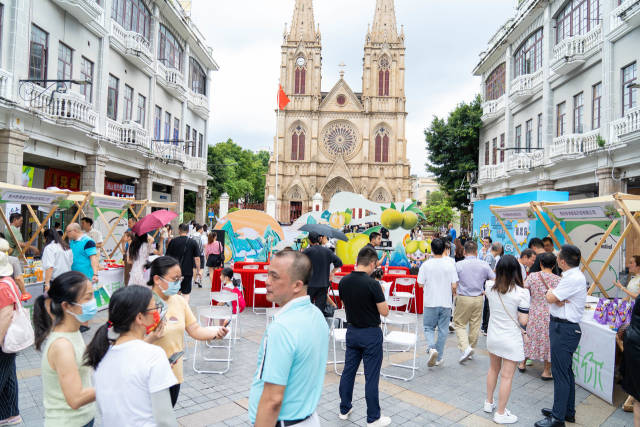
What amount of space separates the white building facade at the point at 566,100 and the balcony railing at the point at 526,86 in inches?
2.3

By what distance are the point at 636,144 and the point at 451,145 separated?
15.2 m

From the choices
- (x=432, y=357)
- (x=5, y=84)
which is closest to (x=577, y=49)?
(x=432, y=357)

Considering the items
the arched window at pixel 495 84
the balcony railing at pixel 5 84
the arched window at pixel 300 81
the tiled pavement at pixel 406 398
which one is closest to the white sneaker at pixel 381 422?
the tiled pavement at pixel 406 398

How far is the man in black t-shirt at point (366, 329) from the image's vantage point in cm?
421

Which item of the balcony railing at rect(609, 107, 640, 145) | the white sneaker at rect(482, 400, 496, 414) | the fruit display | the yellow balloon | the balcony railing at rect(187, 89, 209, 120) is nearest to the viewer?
the white sneaker at rect(482, 400, 496, 414)

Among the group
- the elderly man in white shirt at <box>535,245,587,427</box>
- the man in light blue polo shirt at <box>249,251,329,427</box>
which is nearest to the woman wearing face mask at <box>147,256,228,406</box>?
the man in light blue polo shirt at <box>249,251,329,427</box>

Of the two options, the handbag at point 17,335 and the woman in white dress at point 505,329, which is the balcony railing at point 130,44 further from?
the woman in white dress at point 505,329

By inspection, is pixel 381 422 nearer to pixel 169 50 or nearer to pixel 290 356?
pixel 290 356

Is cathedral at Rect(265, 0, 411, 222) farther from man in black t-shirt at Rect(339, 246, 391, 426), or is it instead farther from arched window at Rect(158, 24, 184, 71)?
man in black t-shirt at Rect(339, 246, 391, 426)

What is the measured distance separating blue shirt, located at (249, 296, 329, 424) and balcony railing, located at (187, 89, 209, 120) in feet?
81.6

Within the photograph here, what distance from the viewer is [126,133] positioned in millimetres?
17047

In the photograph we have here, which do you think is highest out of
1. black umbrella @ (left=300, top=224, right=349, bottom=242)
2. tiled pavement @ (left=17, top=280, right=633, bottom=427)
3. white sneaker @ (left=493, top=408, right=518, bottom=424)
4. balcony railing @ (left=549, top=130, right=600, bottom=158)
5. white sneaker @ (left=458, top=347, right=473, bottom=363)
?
balcony railing @ (left=549, top=130, right=600, bottom=158)

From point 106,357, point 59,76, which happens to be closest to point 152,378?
point 106,357

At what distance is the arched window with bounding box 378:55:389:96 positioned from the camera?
5016 cm
